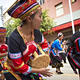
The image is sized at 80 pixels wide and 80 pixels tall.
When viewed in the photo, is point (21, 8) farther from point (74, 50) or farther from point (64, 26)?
point (64, 26)

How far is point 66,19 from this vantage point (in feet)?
73.6

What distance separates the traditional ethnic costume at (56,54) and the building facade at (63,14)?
12.8m

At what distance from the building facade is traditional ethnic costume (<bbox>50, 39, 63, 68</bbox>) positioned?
12779 mm

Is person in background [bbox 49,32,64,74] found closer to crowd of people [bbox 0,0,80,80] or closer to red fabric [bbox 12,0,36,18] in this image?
crowd of people [bbox 0,0,80,80]

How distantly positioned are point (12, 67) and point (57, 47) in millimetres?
5399

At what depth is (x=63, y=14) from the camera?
22.9m

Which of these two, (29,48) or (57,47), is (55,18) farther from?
(29,48)

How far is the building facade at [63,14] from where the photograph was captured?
20734mm

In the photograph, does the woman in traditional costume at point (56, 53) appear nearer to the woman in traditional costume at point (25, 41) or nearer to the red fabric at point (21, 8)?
the woman in traditional costume at point (25, 41)

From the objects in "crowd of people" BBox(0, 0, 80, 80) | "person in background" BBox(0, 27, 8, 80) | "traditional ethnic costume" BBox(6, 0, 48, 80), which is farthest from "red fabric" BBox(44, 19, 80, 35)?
"traditional ethnic costume" BBox(6, 0, 48, 80)

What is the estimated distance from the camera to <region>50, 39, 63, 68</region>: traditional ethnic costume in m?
7.55

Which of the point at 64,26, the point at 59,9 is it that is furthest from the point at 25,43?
the point at 59,9

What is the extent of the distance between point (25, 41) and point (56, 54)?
570 cm

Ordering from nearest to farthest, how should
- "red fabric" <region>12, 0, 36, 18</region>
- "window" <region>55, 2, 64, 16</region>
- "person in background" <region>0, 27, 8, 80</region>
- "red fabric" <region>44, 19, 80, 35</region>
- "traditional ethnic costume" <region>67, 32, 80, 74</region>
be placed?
"red fabric" <region>12, 0, 36, 18</region>
"traditional ethnic costume" <region>67, 32, 80, 74</region>
"person in background" <region>0, 27, 8, 80</region>
"red fabric" <region>44, 19, 80, 35</region>
"window" <region>55, 2, 64, 16</region>
